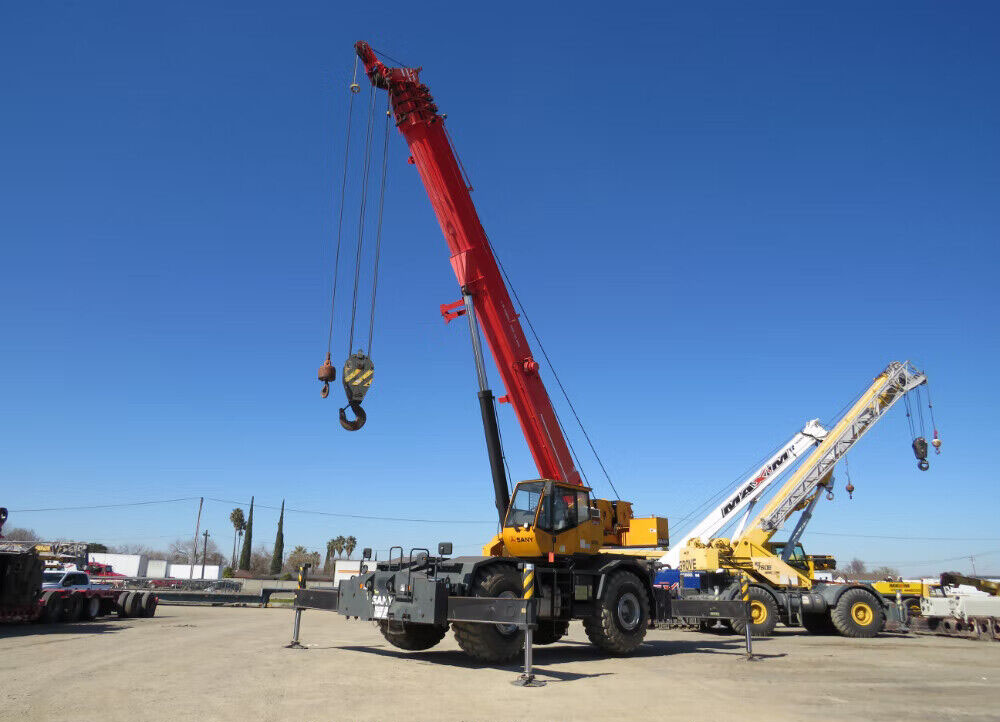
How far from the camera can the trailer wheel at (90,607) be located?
63.6 feet

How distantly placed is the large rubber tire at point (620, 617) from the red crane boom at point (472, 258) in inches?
102

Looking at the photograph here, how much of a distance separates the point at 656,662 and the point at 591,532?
242 cm

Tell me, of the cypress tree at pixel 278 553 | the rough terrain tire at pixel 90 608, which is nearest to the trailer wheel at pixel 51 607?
the rough terrain tire at pixel 90 608

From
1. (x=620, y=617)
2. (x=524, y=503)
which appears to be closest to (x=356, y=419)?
(x=524, y=503)

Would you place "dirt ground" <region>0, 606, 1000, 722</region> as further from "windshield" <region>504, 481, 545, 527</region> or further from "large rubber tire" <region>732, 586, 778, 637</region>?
"large rubber tire" <region>732, 586, 778, 637</region>

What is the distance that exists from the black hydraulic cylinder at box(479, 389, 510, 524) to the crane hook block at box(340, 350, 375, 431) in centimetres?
232

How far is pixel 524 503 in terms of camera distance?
12.2 metres

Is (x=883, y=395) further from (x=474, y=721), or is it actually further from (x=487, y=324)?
(x=474, y=721)

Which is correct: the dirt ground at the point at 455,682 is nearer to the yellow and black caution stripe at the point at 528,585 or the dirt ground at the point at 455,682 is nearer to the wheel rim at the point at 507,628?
the wheel rim at the point at 507,628

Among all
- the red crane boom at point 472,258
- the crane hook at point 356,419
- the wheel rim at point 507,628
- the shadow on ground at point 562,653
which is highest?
the red crane boom at point 472,258

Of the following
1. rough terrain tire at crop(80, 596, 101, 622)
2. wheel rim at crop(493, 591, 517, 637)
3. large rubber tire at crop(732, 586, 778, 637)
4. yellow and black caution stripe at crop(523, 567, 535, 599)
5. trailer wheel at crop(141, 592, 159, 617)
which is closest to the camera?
yellow and black caution stripe at crop(523, 567, 535, 599)

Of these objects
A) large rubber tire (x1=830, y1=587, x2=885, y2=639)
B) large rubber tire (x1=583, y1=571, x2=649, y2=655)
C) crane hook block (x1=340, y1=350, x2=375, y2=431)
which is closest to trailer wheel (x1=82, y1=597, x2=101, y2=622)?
crane hook block (x1=340, y1=350, x2=375, y2=431)

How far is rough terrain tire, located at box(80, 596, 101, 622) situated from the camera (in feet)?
63.6

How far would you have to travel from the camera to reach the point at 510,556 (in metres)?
12.1
